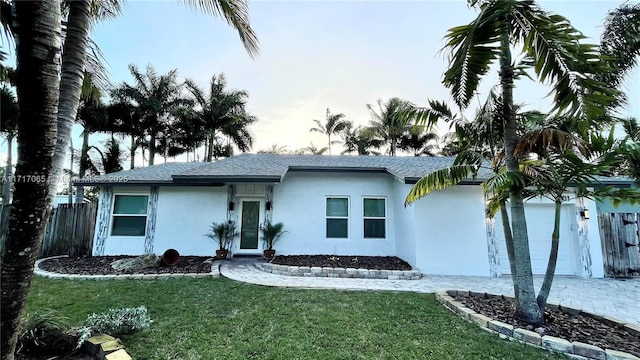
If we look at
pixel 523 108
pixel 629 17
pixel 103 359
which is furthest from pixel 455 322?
pixel 629 17

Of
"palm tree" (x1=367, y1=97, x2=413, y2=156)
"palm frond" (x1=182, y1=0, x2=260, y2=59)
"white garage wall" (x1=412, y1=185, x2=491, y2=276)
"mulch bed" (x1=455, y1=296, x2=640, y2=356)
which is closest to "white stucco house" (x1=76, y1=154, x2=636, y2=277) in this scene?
"white garage wall" (x1=412, y1=185, x2=491, y2=276)

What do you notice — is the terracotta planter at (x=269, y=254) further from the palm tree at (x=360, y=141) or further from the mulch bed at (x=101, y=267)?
the palm tree at (x=360, y=141)

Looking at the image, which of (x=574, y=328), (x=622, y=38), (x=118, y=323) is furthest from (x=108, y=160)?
(x=622, y=38)

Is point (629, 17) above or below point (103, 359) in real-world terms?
above

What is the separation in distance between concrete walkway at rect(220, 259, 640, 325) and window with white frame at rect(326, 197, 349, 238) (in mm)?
2551

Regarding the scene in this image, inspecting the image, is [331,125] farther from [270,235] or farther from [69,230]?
[69,230]

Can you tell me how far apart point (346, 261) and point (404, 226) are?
215cm

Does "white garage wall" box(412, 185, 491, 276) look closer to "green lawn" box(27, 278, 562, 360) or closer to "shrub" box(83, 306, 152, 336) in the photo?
"green lawn" box(27, 278, 562, 360)

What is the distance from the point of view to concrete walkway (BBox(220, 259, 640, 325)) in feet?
18.3

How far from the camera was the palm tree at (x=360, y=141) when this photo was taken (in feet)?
89.3

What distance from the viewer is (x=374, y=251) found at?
9.62m

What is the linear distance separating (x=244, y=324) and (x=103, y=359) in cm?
173

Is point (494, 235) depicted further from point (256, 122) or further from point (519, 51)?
point (256, 122)

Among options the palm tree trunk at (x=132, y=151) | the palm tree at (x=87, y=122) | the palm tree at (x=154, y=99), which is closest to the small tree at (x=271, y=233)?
the palm tree at (x=87, y=122)
